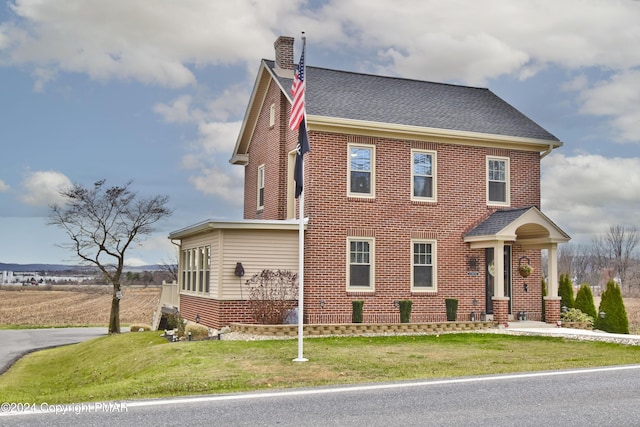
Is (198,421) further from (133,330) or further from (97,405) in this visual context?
(133,330)

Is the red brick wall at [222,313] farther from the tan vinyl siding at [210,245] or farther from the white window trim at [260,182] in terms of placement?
the white window trim at [260,182]

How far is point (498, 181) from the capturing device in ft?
78.1

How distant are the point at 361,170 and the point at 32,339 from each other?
1682cm

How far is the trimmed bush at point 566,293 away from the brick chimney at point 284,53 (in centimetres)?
1312

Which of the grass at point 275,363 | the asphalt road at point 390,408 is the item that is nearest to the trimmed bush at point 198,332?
the grass at point 275,363

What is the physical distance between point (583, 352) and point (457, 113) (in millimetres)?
11045

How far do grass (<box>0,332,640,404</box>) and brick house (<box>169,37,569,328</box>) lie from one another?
8.56 feet

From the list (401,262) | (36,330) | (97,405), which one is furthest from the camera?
(36,330)

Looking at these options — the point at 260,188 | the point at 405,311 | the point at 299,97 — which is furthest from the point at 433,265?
the point at 299,97

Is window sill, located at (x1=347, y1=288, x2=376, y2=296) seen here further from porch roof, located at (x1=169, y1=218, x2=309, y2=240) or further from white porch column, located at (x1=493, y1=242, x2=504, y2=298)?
white porch column, located at (x1=493, y1=242, x2=504, y2=298)

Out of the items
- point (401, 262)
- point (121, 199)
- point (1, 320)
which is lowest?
point (1, 320)

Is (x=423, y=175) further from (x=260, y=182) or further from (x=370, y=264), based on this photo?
(x=260, y=182)

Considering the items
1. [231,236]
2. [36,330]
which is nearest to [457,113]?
[231,236]

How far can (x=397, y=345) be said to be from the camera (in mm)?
17141
